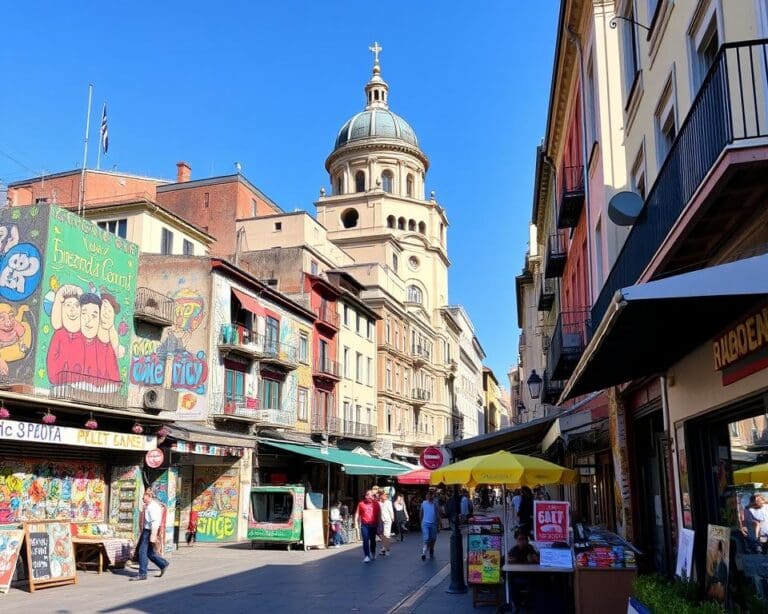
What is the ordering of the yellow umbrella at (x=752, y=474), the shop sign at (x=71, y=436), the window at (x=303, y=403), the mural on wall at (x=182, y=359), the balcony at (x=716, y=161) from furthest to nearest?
the window at (x=303, y=403) < the mural on wall at (x=182, y=359) < the shop sign at (x=71, y=436) < the yellow umbrella at (x=752, y=474) < the balcony at (x=716, y=161)

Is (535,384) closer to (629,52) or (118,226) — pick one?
(629,52)

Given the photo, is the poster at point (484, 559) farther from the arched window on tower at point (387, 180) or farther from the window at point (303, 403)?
the arched window on tower at point (387, 180)

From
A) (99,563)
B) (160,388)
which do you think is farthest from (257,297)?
(99,563)

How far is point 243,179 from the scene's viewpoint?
2004 inches

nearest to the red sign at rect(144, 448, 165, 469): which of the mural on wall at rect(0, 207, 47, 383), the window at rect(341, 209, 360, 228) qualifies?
the mural on wall at rect(0, 207, 47, 383)

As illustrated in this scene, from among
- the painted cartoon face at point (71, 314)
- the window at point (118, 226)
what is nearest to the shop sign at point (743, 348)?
the painted cartoon face at point (71, 314)

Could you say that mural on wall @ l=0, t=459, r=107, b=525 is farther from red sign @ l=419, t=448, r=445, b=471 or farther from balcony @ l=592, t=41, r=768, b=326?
balcony @ l=592, t=41, r=768, b=326

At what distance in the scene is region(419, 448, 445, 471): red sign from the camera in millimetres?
17203

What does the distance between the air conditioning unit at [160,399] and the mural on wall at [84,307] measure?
1806 millimetres

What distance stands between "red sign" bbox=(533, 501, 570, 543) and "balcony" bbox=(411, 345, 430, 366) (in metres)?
47.4

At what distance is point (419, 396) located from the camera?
200 feet

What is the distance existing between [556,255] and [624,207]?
1384 centimetres

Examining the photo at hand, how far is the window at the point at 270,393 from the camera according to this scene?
3334 centimetres

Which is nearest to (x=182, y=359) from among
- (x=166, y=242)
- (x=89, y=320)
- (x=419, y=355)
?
(x=89, y=320)
